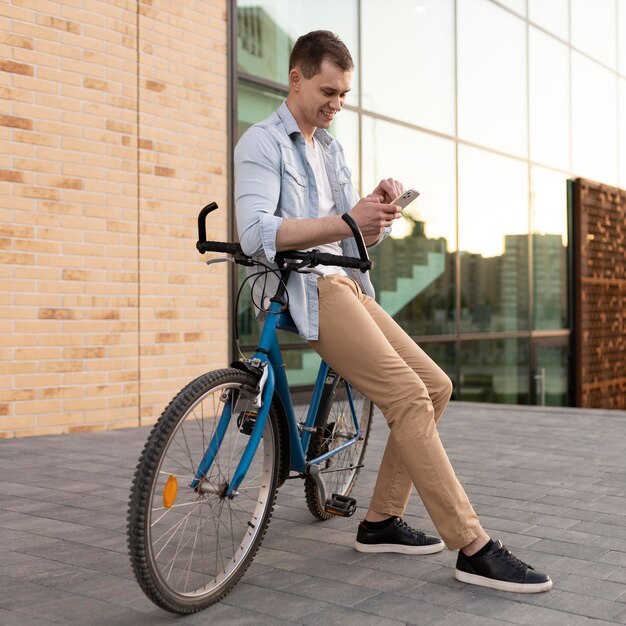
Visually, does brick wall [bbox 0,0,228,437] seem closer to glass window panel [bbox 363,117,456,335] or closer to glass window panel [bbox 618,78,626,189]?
glass window panel [bbox 363,117,456,335]

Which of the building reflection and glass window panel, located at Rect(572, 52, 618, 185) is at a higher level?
glass window panel, located at Rect(572, 52, 618, 185)

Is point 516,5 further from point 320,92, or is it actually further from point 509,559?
point 509,559

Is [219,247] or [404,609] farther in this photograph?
[219,247]

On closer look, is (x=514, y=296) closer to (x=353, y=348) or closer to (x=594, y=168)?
(x=594, y=168)

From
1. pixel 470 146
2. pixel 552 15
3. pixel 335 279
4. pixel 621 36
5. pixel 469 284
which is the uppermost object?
pixel 621 36

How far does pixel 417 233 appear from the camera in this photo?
10328 mm

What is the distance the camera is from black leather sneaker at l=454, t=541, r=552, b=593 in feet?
9.04

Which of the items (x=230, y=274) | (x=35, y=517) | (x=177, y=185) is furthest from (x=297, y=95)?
(x=230, y=274)

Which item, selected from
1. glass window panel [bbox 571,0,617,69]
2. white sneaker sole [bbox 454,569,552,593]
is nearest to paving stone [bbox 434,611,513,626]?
white sneaker sole [bbox 454,569,552,593]

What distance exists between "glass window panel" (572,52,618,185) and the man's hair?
12.0 m

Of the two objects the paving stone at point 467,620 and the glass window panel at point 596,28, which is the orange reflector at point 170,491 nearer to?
the paving stone at point 467,620

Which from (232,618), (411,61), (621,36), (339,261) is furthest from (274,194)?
(621,36)

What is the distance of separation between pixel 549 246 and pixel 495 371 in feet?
8.45

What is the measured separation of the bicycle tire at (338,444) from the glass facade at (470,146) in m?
3.95
